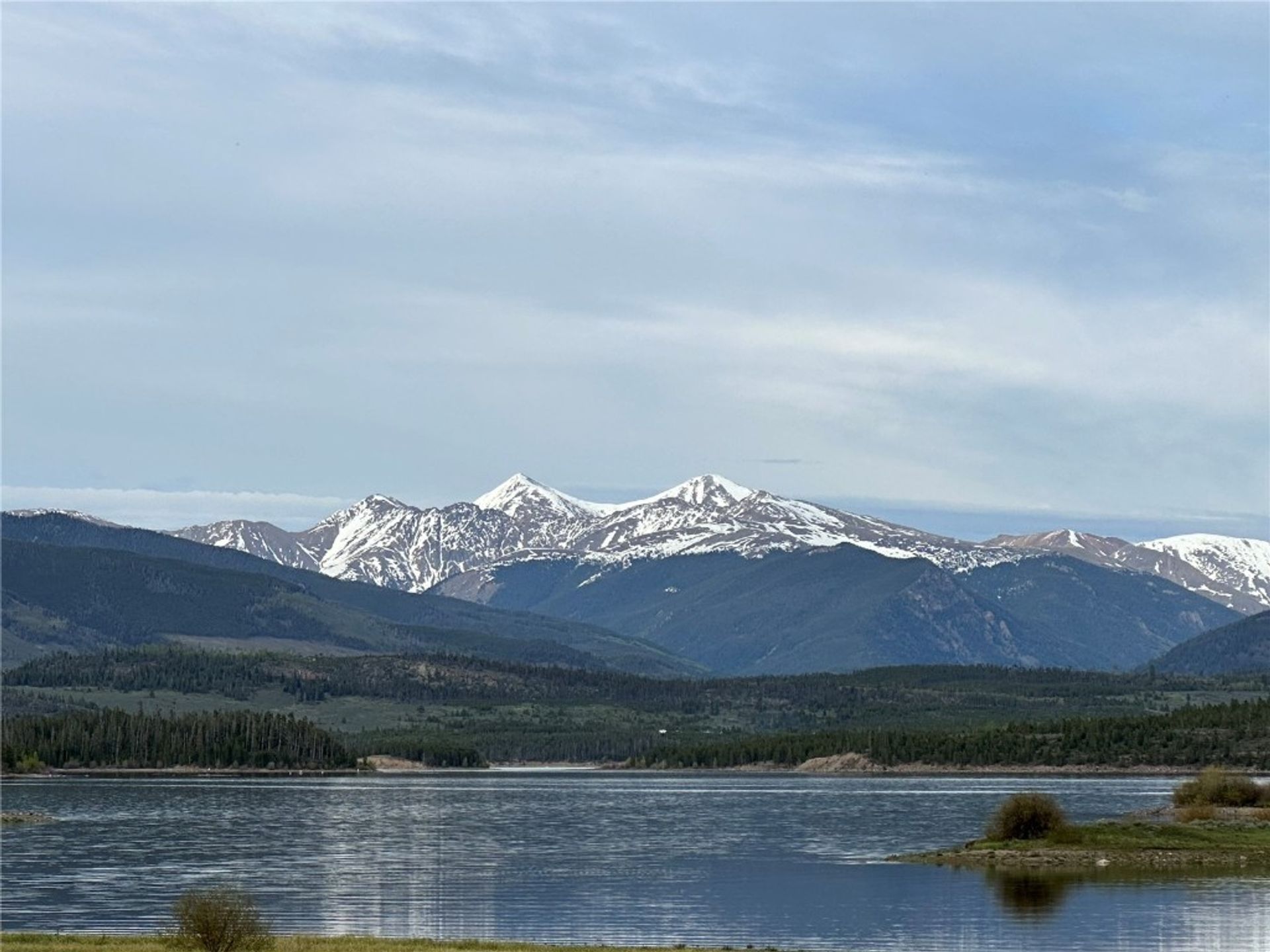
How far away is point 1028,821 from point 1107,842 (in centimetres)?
552

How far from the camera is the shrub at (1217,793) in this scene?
150 metres

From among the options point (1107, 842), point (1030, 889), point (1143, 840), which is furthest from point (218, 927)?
point (1143, 840)

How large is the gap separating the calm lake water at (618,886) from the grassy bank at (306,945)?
6760 millimetres

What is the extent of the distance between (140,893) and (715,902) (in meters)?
30.2

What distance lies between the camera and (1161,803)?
180 m

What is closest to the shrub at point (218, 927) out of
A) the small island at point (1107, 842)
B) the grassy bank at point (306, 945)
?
the grassy bank at point (306, 945)

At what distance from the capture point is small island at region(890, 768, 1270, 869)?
121250mm

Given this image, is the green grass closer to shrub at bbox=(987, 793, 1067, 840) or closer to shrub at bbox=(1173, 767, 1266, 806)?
shrub at bbox=(987, 793, 1067, 840)

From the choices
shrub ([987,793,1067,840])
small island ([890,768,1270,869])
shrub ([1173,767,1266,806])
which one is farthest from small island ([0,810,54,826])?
shrub ([1173,767,1266,806])

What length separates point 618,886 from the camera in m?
115

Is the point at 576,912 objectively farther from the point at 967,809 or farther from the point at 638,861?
the point at 967,809

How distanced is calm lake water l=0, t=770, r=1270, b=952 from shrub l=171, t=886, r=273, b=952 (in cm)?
1836

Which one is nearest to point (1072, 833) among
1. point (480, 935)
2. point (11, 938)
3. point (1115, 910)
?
point (1115, 910)

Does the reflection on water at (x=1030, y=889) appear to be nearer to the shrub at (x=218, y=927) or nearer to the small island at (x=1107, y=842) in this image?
the small island at (x=1107, y=842)
